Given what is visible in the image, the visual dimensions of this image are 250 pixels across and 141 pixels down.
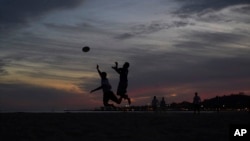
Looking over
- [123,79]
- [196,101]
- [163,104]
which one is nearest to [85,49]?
[123,79]

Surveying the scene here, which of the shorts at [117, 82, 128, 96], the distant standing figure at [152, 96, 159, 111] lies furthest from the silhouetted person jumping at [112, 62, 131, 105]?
the distant standing figure at [152, 96, 159, 111]

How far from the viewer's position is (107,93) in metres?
20.9

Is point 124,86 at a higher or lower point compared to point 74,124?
higher

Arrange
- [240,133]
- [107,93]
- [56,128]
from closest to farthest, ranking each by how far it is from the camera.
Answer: [240,133] < [56,128] < [107,93]

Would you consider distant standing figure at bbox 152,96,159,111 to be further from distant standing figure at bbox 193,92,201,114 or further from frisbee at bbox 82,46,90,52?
frisbee at bbox 82,46,90,52

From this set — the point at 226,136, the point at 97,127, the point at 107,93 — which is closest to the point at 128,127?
the point at 97,127

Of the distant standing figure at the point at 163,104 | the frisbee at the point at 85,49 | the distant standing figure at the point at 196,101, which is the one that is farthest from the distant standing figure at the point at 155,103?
the frisbee at the point at 85,49

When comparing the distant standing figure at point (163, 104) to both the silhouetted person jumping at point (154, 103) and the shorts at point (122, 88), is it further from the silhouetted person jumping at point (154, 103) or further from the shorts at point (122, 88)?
the shorts at point (122, 88)

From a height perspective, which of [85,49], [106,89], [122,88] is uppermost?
[85,49]

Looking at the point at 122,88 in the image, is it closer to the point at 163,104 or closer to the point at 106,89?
the point at 106,89

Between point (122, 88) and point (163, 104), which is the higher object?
point (163, 104)

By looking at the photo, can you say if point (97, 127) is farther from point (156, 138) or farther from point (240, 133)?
point (240, 133)

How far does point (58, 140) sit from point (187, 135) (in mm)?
3644

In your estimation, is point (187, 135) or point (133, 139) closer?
point (133, 139)
